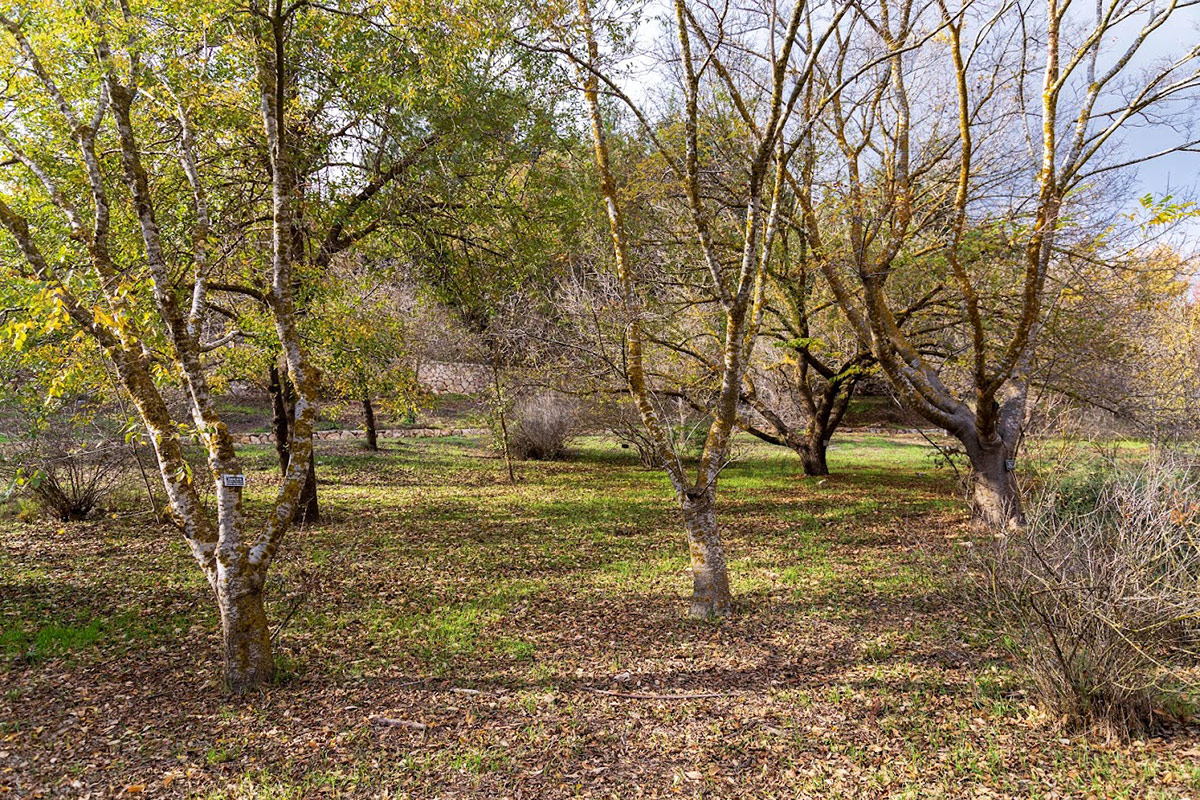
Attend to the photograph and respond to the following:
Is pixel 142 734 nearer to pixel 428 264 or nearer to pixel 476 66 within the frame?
pixel 428 264

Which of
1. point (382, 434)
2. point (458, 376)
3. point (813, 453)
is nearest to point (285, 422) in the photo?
point (458, 376)

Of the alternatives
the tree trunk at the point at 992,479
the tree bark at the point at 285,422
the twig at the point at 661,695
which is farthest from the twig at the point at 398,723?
the tree trunk at the point at 992,479

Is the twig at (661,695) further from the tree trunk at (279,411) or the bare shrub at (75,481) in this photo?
the bare shrub at (75,481)

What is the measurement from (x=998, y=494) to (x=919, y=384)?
1810 mm

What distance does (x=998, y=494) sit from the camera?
30.2 ft

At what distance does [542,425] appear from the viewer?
1788 centimetres

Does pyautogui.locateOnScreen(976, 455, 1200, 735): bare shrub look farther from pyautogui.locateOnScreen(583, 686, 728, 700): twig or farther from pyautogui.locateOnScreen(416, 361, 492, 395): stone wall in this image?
pyautogui.locateOnScreen(416, 361, 492, 395): stone wall

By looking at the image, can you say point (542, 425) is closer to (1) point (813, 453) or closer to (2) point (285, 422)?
(1) point (813, 453)

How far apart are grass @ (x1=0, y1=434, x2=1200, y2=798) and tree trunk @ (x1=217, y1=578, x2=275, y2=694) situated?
191mm

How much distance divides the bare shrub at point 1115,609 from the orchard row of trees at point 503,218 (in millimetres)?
2639

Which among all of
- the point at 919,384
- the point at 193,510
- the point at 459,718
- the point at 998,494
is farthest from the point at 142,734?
the point at 998,494

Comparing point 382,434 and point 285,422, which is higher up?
point 285,422

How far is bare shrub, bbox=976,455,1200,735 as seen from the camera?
12.2 ft

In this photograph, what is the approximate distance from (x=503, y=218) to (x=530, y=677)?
555cm
